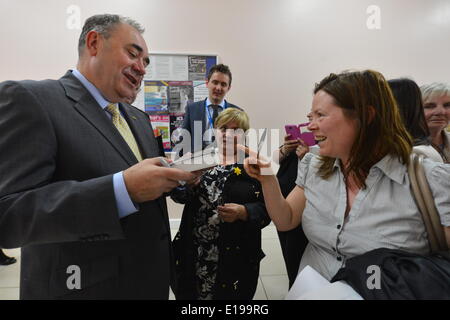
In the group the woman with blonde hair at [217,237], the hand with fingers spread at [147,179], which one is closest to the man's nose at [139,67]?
the hand with fingers spread at [147,179]

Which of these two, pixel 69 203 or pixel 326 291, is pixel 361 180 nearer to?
pixel 326 291

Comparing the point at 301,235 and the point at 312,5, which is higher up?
the point at 312,5

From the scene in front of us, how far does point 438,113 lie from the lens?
168cm

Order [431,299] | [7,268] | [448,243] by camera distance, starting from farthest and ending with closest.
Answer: [7,268] → [448,243] → [431,299]

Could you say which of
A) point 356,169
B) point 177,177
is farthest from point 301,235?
point 177,177

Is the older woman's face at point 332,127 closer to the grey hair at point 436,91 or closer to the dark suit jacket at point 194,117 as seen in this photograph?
the grey hair at point 436,91

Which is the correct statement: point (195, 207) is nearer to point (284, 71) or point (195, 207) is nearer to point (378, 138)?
point (378, 138)

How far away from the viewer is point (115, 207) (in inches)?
28.2

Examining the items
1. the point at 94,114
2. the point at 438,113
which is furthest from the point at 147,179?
the point at 438,113

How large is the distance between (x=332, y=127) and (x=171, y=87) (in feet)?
8.72

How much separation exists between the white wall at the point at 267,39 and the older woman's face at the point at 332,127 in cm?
243

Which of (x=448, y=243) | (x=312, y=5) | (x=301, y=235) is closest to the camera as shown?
(x=448, y=243)

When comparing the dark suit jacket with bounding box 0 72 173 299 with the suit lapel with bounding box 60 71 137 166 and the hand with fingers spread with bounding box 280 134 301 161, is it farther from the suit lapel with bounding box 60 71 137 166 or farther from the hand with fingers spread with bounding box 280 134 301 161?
the hand with fingers spread with bounding box 280 134 301 161
